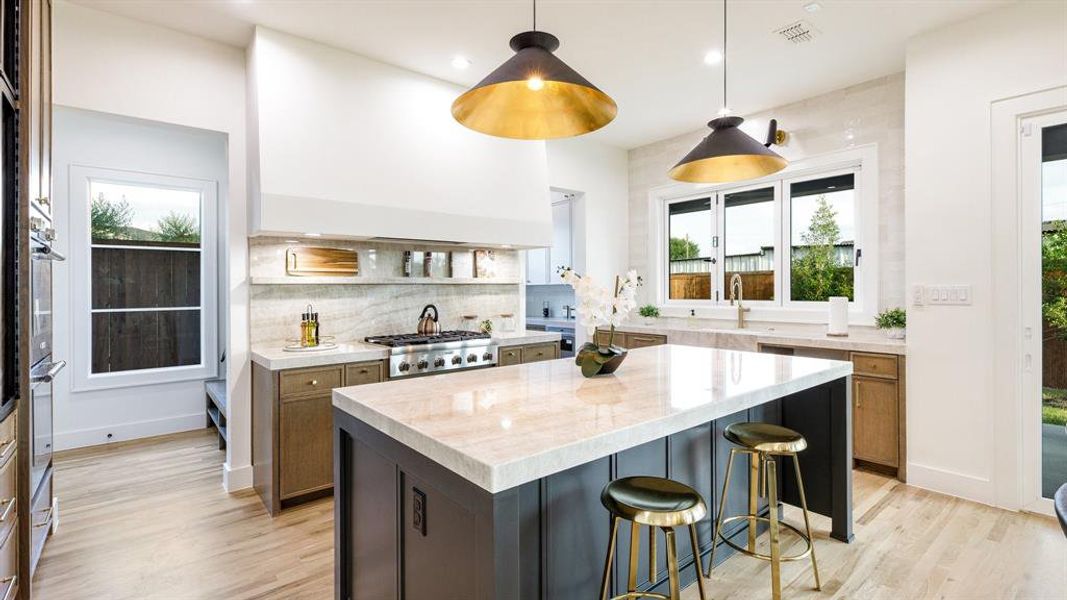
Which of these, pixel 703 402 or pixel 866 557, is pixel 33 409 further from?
pixel 866 557

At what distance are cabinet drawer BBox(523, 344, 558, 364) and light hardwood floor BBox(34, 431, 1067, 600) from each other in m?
1.74

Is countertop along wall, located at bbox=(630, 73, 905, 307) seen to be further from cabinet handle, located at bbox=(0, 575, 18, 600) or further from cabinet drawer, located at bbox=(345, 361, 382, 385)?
cabinet handle, located at bbox=(0, 575, 18, 600)

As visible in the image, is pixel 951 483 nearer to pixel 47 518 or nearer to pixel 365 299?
pixel 365 299

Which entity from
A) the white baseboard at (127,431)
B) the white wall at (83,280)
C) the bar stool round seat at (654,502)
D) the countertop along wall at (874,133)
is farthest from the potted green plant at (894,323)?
the white baseboard at (127,431)

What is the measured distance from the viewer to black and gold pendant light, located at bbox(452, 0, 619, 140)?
1.68 meters

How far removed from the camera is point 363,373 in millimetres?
3209

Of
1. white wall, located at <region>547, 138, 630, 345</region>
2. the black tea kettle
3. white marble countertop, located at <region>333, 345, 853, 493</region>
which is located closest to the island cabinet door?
white marble countertop, located at <region>333, 345, 853, 493</region>

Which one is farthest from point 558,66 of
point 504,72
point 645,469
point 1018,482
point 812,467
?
point 1018,482

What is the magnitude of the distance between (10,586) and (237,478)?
5.25ft

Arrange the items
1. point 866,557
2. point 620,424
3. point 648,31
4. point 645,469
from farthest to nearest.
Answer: point 648,31
point 866,557
point 645,469
point 620,424

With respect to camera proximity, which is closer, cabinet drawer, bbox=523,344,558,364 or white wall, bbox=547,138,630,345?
cabinet drawer, bbox=523,344,558,364

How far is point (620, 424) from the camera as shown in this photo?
4.70ft

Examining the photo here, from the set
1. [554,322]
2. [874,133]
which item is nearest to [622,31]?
[874,133]

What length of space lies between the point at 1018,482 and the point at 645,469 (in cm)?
256
